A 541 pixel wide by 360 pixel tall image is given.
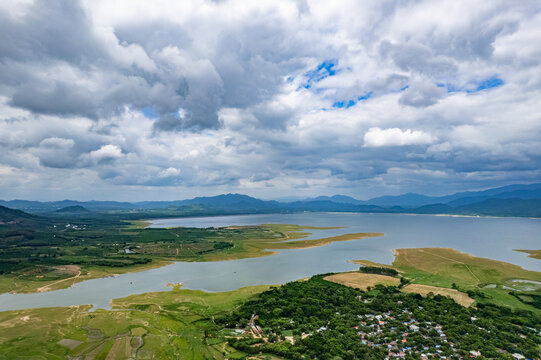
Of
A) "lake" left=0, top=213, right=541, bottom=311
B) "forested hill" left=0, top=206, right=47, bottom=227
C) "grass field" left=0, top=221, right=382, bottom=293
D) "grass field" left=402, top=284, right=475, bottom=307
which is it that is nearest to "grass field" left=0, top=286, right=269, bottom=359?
"lake" left=0, top=213, right=541, bottom=311

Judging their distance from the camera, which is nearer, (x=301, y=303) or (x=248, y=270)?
(x=301, y=303)

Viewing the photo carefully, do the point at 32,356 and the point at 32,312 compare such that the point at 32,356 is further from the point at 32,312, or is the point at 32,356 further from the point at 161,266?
the point at 161,266

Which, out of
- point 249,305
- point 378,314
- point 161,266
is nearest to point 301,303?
point 249,305

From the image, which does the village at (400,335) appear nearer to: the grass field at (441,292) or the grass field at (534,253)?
the grass field at (441,292)

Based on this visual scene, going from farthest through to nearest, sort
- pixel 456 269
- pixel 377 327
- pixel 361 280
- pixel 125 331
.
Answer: pixel 456 269
pixel 361 280
pixel 125 331
pixel 377 327

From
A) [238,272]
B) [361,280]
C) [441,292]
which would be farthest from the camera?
[238,272]

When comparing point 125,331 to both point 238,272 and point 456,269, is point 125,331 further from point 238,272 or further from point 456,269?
point 456,269

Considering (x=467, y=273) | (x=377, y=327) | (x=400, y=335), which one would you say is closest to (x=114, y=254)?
(x=377, y=327)

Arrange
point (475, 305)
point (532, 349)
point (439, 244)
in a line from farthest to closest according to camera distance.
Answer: point (439, 244), point (475, 305), point (532, 349)
